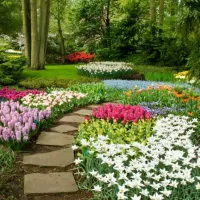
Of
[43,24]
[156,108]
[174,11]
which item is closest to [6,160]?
[156,108]

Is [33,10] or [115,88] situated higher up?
[33,10]

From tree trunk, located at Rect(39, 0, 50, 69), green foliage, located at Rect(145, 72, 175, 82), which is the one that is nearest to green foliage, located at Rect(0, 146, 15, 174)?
green foliage, located at Rect(145, 72, 175, 82)

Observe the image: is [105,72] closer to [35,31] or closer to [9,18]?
[35,31]

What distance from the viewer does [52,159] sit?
4168 mm

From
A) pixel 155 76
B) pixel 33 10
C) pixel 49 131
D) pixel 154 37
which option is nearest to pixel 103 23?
pixel 154 37

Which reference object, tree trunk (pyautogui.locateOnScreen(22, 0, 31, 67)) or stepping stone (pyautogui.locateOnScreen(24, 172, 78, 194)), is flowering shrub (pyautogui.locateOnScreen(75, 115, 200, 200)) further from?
tree trunk (pyautogui.locateOnScreen(22, 0, 31, 67))

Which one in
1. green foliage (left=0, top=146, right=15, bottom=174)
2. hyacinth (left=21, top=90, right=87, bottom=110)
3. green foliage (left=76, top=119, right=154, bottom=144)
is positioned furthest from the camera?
hyacinth (left=21, top=90, right=87, bottom=110)

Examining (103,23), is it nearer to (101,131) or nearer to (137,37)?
(137,37)

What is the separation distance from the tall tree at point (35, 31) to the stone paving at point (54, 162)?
846 cm

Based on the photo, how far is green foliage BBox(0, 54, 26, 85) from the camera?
34.4 feet

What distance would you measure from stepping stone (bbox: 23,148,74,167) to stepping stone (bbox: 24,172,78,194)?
287 millimetres

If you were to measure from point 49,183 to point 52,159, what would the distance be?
26.0 inches

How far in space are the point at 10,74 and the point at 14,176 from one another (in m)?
7.83

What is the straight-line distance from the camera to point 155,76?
38.8ft
